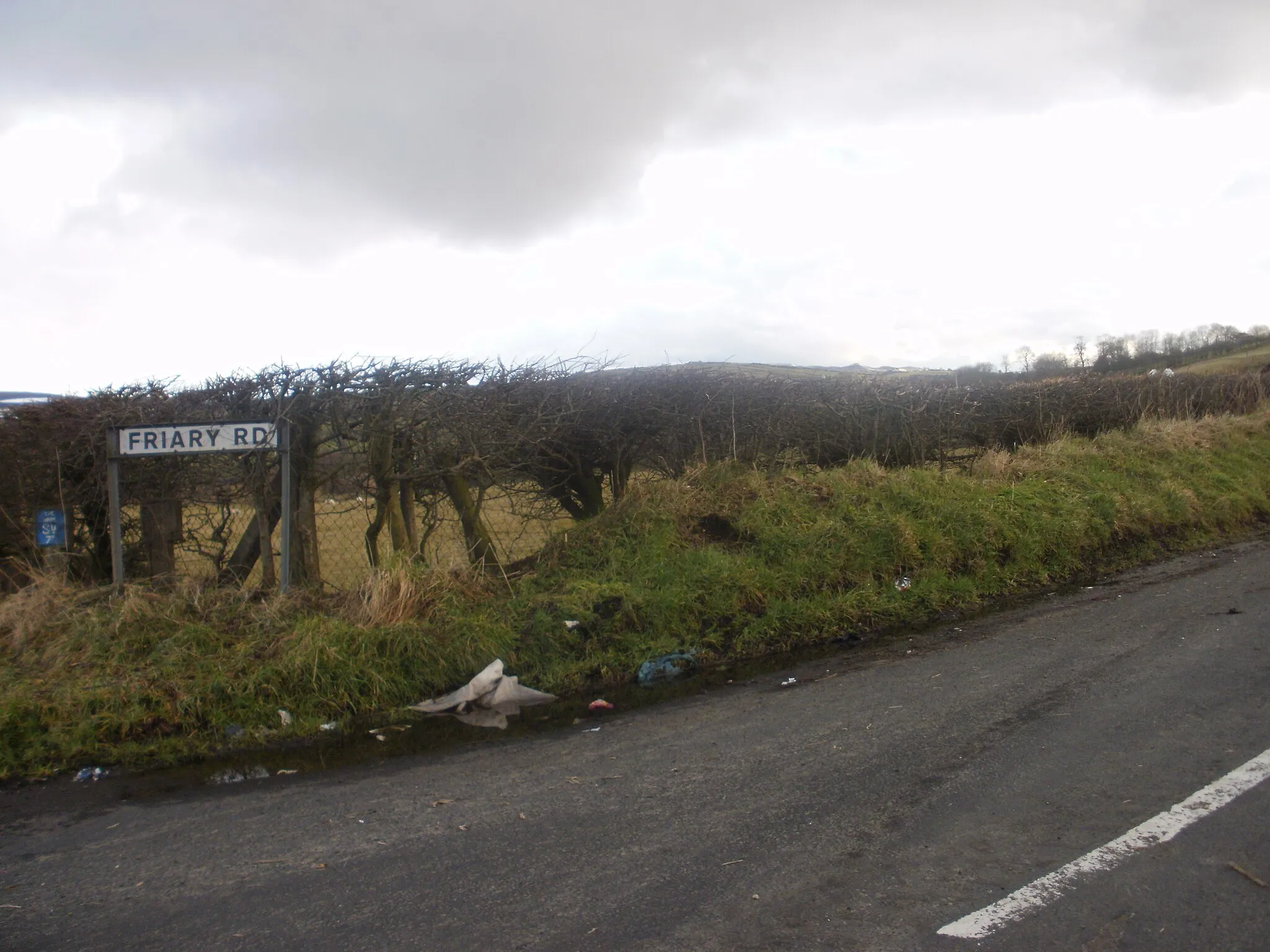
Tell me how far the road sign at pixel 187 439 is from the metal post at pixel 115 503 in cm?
6

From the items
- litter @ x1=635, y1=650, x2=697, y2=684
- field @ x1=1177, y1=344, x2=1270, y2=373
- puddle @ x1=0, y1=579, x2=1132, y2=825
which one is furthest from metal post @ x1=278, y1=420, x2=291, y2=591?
field @ x1=1177, y1=344, x2=1270, y2=373

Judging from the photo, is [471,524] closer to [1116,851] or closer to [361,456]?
[361,456]

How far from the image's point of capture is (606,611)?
714 centimetres

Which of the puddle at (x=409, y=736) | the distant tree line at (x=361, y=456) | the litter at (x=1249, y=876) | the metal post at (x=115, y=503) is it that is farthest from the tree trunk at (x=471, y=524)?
the litter at (x=1249, y=876)

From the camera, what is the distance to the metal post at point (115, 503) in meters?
6.90

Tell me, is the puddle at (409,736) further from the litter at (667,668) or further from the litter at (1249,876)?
the litter at (1249,876)

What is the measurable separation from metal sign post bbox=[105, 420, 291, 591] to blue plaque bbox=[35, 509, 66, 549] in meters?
0.70

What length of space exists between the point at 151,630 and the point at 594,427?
4.37 metres

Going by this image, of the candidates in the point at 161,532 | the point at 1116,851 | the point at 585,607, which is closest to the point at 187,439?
the point at 161,532

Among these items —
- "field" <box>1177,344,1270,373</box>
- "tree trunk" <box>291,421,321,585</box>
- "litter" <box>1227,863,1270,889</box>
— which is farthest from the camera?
"field" <box>1177,344,1270,373</box>

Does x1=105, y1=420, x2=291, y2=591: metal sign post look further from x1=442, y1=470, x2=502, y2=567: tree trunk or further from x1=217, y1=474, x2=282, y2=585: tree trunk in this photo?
x1=442, y1=470, x2=502, y2=567: tree trunk

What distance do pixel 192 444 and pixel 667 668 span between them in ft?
13.6

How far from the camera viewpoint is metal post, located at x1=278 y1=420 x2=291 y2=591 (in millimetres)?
6988

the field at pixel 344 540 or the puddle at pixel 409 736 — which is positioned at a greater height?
the field at pixel 344 540
